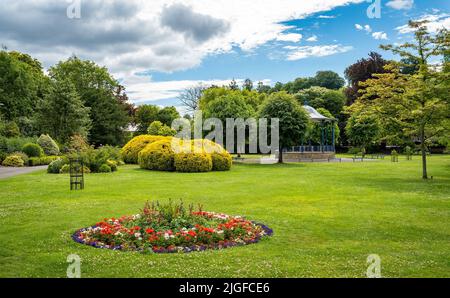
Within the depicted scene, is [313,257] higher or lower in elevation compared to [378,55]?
lower

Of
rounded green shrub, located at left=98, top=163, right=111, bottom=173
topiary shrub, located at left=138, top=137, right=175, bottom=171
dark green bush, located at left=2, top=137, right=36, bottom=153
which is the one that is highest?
dark green bush, located at left=2, top=137, right=36, bottom=153

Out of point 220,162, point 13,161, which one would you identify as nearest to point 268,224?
point 220,162

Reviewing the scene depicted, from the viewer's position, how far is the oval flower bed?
828 centimetres

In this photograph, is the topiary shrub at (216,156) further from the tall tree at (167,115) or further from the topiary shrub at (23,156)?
the tall tree at (167,115)

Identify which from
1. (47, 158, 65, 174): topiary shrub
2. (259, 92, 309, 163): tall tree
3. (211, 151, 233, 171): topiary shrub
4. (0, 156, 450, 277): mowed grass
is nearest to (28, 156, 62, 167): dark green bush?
(47, 158, 65, 174): topiary shrub

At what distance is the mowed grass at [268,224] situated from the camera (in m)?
7.03

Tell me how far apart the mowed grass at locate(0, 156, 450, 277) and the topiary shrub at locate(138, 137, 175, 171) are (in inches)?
323

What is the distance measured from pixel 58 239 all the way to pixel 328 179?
633 inches

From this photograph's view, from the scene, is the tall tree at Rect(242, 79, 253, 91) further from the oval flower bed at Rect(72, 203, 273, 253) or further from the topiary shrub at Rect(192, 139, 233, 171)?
the oval flower bed at Rect(72, 203, 273, 253)

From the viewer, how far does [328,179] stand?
22.1m

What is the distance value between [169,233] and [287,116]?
87.2ft

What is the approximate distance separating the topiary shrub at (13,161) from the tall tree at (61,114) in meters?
13.3

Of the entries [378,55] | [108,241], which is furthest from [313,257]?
[378,55]
